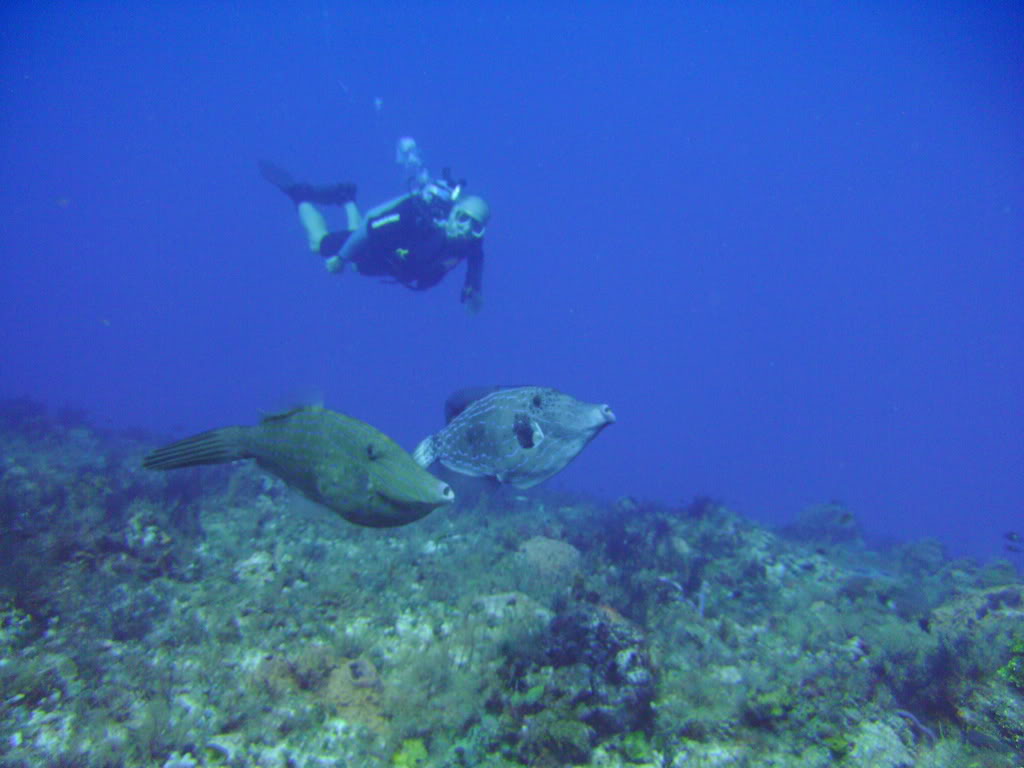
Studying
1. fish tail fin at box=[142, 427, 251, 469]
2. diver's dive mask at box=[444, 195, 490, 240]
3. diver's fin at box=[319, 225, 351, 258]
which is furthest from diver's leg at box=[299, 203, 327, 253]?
fish tail fin at box=[142, 427, 251, 469]

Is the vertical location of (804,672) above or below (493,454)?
below

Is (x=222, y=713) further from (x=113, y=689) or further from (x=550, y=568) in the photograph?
(x=550, y=568)

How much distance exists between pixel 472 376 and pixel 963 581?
4776 inches

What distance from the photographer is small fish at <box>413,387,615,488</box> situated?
2.94 meters

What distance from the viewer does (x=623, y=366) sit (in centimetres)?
14425

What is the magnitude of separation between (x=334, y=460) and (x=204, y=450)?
54 centimetres

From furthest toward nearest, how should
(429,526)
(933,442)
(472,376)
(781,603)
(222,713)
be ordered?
(472,376)
(933,442)
(429,526)
(781,603)
(222,713)

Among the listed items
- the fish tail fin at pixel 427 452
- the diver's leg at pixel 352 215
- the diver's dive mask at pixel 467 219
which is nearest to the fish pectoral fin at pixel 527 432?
the fish tail fin at pixel 427 452

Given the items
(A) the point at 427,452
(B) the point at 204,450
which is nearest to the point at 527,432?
(A) the point at 427,452

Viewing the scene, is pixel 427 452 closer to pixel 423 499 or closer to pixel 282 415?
pixel 282 415

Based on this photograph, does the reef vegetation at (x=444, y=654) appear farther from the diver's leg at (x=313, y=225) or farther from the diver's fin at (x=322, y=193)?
the diver's fin at (x=322, y=193)

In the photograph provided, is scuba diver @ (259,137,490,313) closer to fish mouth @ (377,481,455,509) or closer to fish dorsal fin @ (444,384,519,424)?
fish dorsal fin @ (444,384,519,424)

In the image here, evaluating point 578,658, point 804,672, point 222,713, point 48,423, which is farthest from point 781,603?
point 48,423

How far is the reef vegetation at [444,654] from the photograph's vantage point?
3.49 metres
